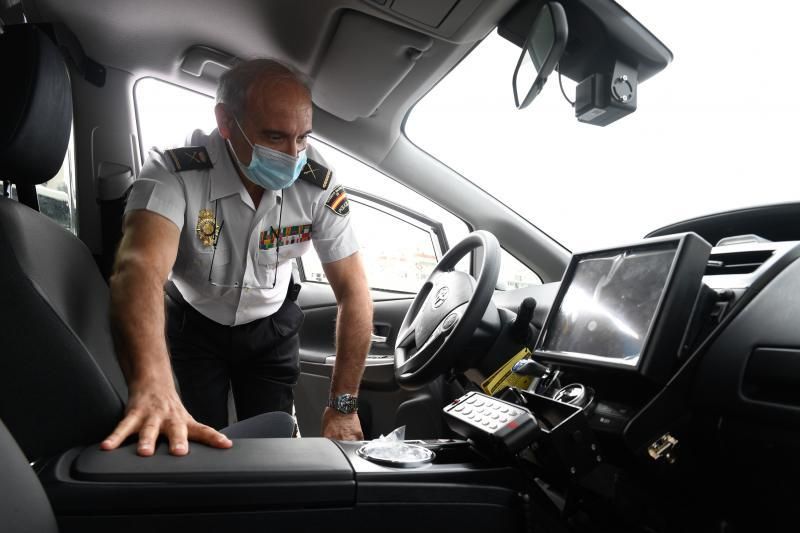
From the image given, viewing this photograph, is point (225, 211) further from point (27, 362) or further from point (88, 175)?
point (88, 175)

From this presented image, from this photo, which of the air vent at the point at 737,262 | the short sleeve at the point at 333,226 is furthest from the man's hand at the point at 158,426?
the air vent at the point at 737,262

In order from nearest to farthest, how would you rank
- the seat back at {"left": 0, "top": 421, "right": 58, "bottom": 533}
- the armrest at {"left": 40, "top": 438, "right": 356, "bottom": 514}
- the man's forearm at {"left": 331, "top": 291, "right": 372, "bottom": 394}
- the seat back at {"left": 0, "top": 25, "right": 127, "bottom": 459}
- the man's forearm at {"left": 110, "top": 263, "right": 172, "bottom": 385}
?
1. the seat back at {"left": 0, "top": 421, "right": 58, "bottom": 533}
2. the armrest at {"left": 40, "top": 438, "right": 356, "bottom": 514}
3. the seat back at {"left": 0, "top": 25, "right": 127, "bottom": 459}
4. the man's forearm at {"left": 110, "top": 263, "right": 172, "bottom": 385}
5. the man's forearm at {"left": 331, "top": 291, "right": 372, "bottom": 394}

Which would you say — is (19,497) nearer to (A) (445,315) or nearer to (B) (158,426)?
(B) (158,426)

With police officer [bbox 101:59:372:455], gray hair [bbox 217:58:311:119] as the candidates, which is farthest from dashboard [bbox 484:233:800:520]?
gray hair [bbox 217:58:311:119]

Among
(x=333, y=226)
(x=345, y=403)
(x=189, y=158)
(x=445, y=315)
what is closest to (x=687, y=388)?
(x=445, y=315)

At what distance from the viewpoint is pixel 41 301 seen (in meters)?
0.92

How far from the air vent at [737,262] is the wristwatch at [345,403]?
37.7 inches

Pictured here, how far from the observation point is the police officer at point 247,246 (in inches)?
59.9

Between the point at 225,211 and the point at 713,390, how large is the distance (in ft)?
4.14

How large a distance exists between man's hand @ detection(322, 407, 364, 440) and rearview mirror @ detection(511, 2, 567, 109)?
960 mm

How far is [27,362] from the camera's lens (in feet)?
2.97

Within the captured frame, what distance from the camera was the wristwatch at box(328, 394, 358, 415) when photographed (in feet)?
5.31

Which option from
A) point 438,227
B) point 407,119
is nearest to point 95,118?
point 407,119

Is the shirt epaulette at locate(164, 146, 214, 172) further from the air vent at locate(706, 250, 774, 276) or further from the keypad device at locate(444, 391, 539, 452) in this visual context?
the air vent at locate(706, 250, 774, 276)
